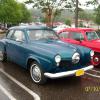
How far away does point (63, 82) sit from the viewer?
701 cm

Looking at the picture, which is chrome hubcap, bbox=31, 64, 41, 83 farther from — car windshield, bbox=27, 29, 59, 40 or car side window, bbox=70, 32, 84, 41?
car side window, bbox=70, 32, 84, 41

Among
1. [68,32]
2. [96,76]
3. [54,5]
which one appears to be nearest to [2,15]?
[54,5]

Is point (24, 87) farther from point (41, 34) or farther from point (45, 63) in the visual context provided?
point (41, 34)

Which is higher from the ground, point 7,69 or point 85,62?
point 85,62

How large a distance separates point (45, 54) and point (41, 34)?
1.56 meters

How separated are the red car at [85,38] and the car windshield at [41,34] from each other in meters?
1.56

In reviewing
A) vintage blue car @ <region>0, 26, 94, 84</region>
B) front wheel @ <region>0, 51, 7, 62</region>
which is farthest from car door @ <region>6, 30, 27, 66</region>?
front wheel @ <region>0, 51, 7, 62</region>

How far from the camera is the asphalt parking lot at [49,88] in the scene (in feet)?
19.3

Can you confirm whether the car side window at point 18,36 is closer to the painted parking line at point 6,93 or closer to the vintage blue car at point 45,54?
the vintage blue car at point 45,54

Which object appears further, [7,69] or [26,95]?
[7,69]

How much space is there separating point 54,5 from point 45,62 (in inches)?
870

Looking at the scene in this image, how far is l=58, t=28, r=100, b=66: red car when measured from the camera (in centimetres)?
881

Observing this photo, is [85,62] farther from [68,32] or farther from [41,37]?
[68,32]

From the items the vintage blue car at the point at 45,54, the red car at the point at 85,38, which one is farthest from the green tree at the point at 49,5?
the vintage blue car at the point at 45,54
